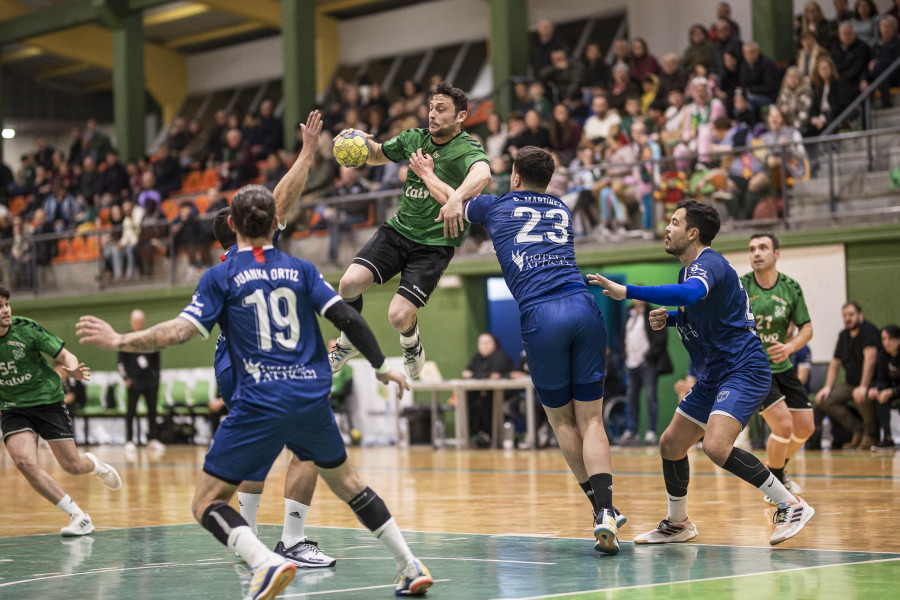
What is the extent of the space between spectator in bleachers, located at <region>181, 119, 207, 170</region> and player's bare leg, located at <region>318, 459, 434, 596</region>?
22.9m

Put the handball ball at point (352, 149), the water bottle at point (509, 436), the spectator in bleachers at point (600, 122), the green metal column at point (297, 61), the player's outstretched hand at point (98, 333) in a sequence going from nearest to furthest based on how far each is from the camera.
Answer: the player's outstretched hand at point (98, 333), the handball ball at point (352, 149), the water bottle at point (509, 436), the spectator in bleachers at point (600, 122), the green metal column at point (297, 61)

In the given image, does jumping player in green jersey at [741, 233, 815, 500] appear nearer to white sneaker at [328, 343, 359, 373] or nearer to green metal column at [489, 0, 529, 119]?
white sneaker at [328, 343, 359, 373]

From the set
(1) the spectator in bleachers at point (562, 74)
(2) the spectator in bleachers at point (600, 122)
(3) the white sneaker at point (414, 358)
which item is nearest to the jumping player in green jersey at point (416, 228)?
(3) the white sneaker at point (414, 358)

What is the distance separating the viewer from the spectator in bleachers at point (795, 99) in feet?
54.6

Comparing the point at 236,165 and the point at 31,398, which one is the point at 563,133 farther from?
the point at 31,398

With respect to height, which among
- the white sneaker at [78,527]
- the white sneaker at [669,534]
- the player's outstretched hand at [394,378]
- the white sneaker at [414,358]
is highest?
the player's outstretched hand at [394,378]

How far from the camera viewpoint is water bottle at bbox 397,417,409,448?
65.2 feet

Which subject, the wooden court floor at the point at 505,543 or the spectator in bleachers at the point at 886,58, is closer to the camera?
the wooden court floor at the point at 505,543

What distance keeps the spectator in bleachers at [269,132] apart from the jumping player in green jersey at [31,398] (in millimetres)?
16132

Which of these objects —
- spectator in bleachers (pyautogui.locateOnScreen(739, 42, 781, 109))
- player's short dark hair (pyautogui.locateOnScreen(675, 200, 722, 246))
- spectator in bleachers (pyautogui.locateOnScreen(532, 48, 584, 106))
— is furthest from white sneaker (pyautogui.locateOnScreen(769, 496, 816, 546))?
spectator in bleachers (pyautogui.locateOnScreen(532, 48, 584, 106))

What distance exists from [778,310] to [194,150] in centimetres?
2204

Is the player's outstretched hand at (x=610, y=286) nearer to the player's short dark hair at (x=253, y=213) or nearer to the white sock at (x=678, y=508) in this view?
the white sock at (x=678, y=508)

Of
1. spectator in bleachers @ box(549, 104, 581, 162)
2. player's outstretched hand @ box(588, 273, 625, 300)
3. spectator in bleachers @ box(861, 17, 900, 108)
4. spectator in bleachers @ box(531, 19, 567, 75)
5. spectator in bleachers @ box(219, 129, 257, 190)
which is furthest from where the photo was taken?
spectator in bleachers @ box(219, 129, 257, 190)

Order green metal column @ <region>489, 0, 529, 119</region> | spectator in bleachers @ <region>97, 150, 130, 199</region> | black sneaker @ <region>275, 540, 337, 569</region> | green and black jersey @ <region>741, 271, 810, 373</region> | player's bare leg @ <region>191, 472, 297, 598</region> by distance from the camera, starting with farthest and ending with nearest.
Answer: spectator in bleachers @ <region>97, 150, 130, 199</region> < green metal column @ <region>489, 0, 529, 119</region> < green and black jersey @ <region>741, 271, 810, 373</region> < black sneaker @ <region>275, 540, 337, 569</region> < player's bare leg @ <region>191, 472, 297, 598</region>
